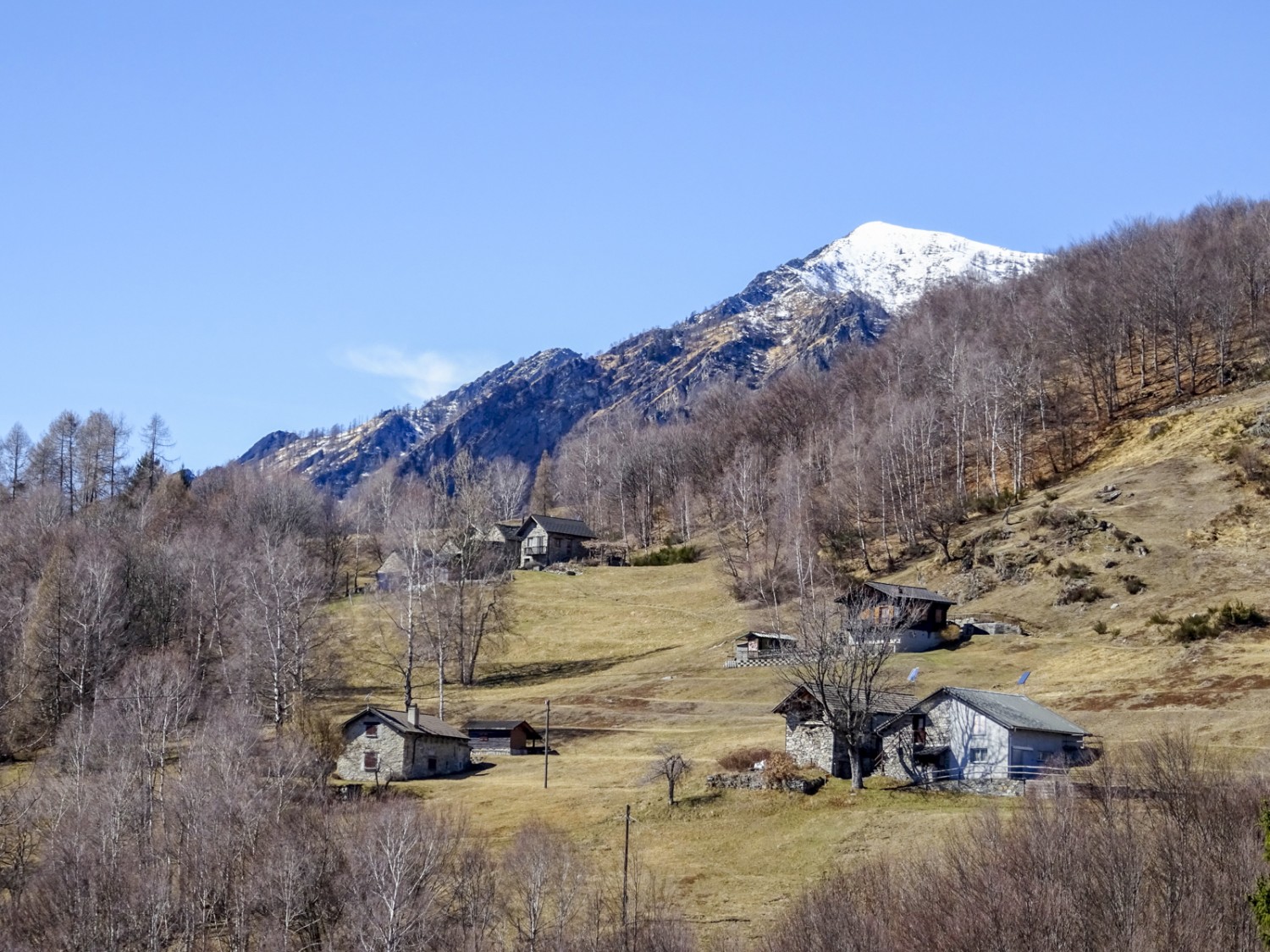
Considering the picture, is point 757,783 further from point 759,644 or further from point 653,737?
point 759,644

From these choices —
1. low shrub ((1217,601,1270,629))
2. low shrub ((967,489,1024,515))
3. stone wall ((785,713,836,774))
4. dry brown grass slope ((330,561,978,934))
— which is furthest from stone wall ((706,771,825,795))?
low shrub ((967,489,1024,515))

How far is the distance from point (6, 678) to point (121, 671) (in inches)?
371

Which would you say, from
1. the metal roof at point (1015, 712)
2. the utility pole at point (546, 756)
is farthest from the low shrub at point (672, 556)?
the metal roof at point (1015, 712)

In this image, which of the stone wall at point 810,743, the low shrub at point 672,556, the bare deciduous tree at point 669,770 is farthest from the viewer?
the low shrub at point 672,556

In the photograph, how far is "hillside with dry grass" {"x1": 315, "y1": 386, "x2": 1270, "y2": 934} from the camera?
55.7 metres

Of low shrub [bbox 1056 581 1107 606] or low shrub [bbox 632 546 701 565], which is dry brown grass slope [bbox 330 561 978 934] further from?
low shrub [bbox 1056 581 1107 606]

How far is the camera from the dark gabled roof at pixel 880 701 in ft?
216

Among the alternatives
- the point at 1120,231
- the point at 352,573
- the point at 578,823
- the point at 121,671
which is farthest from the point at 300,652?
the point at 1120,231

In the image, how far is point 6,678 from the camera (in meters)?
85.9

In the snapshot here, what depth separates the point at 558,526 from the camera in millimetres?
153750

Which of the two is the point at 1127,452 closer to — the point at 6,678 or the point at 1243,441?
the point at 1243,441

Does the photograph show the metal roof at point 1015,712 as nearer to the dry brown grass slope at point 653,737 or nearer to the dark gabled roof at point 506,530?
the dry brown grass slope at point 653,737

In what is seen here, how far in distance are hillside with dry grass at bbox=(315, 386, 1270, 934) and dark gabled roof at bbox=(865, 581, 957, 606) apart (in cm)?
291

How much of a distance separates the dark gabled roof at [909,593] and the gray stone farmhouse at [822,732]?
22.9 meters
